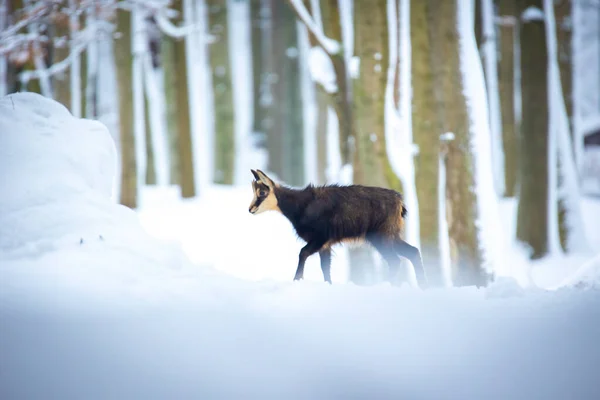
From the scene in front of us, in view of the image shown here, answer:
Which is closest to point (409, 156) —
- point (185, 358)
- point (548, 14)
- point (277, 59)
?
point (548, 14)

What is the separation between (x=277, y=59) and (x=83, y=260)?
52.5ft

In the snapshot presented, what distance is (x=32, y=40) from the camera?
907cm

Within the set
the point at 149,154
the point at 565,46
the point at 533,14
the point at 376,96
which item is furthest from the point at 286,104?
the point at 376,96

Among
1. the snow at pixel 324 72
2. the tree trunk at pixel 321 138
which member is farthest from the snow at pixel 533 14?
the tree trunk at pixel 321 138

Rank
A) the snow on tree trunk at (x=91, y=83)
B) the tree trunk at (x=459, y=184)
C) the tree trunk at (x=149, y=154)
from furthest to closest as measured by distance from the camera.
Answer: the tree trunk at (x=149, y=154) < the snow on tree trunk at (x=91, y=83) < the tree trunk at (x=459, y=184)

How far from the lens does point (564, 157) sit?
12.9 meters

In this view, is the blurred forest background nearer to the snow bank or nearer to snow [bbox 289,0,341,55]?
snow [bbox 289,0,341,55]

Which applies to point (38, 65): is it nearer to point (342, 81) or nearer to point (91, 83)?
point (91, 83)

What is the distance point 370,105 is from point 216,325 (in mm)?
6022

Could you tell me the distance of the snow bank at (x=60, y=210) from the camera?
172 inches

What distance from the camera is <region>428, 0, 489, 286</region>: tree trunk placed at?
8.44 metres

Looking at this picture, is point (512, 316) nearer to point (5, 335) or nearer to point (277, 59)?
point (5, 335)

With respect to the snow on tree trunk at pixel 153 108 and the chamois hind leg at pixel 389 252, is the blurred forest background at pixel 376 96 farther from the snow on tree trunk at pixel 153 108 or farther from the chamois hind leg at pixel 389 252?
the chamois hind leg at pixel 389 252

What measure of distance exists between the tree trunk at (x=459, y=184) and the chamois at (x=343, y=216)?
254 centimetres
